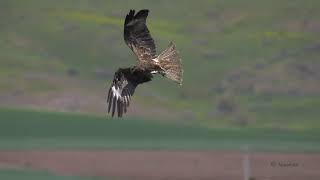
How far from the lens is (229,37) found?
9769cm

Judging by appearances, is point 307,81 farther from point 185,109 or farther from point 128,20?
point 128,20

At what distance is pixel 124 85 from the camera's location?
2719cm

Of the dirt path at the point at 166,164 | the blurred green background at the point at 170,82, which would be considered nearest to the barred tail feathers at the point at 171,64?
the dirt path at the point at 166,164

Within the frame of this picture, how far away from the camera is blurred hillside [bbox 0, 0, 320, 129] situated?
274 ft

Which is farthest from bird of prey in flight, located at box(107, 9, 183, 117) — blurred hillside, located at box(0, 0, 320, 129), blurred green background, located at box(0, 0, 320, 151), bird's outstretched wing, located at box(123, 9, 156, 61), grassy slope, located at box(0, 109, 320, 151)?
blurred hillside, located at box(0, 0, 320, 129)

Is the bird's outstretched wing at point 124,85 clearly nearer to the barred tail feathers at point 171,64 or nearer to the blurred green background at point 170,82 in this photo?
the barred tail feathers at point 171,64

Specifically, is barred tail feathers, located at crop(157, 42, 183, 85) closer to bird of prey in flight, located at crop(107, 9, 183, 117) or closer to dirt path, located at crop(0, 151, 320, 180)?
bird of prey in flight, located at crop(107, 9, 183, 117)

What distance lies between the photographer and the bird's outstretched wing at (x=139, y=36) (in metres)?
27.9

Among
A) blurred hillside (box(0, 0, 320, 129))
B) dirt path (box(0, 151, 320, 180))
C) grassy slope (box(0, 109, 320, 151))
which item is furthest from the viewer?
blurred hillside (box(0, 0, 320, 129))

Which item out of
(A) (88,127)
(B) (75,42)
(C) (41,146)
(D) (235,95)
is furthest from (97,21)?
(C) (41,146)

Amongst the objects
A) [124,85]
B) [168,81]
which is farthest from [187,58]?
[124,85]

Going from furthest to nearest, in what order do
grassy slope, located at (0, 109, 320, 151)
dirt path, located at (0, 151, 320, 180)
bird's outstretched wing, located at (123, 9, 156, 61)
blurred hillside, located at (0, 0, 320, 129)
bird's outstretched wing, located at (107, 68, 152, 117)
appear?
blurred hillside, located at (0, 0, 320, 129) → grassy slope, located at (0, 109, 320, 151) → dirt path, located at (0, 151, 320, 180) → bird's outstretched wing, located at (123, 9, 156, 61) → bird's outstretched wing, located at (107, 68, 152, 117)

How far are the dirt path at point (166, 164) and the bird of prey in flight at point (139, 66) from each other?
2513 cm

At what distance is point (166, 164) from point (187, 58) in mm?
32033
